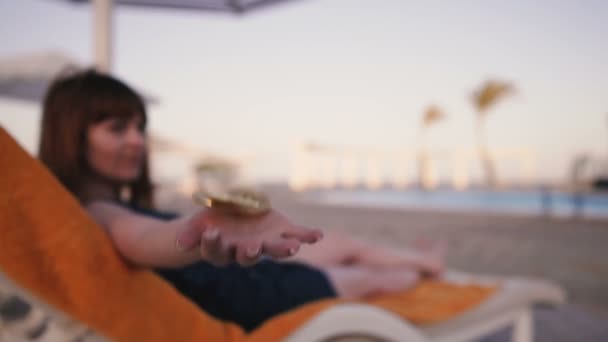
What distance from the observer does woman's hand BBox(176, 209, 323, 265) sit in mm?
418

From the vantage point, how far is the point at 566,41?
73.4 feet

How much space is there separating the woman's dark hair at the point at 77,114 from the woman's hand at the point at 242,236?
2.26ft

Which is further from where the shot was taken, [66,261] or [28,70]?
[28,70]

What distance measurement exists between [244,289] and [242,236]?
69 centimetres

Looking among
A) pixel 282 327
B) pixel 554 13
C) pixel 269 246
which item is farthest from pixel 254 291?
pixel 554 13

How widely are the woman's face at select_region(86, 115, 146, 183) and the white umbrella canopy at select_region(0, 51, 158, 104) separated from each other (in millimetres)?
3109

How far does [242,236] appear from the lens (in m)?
0.44

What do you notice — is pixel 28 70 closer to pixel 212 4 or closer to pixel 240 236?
pixel 212 4

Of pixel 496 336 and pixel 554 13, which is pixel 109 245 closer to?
pixel 496 336

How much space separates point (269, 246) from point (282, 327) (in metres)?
0.46

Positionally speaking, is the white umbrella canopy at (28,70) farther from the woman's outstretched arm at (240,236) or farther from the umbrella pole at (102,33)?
the woman's outstretched arm at (240,236)

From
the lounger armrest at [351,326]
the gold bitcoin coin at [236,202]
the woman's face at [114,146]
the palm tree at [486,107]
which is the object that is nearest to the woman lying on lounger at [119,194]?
the woman's face at [114,146]

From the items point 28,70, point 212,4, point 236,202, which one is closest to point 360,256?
point 236,202

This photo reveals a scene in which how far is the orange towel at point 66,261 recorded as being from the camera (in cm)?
59
